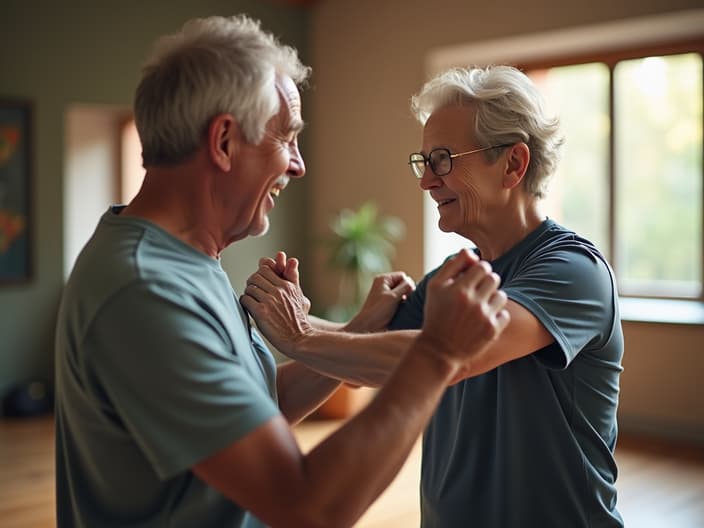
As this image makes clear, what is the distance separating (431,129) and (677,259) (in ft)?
15.1

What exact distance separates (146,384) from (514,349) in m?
0.72

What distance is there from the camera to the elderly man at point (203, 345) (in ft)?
3.63

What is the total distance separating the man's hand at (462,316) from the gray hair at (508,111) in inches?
29.9

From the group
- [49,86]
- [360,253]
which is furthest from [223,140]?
[49,86]

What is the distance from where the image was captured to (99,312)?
1.14 meters

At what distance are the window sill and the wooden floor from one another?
0.79 m

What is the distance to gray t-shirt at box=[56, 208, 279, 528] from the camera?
1.10 metres

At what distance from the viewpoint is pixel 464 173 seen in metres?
1.95

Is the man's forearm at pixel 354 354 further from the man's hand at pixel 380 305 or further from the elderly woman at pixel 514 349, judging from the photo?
the man's hand at pixel 380 305

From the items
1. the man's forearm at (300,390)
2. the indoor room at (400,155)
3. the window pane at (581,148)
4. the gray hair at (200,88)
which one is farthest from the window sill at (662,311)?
the gray hair at (200,88)

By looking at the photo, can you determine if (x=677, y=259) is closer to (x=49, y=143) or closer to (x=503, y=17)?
(x=503, y=17)

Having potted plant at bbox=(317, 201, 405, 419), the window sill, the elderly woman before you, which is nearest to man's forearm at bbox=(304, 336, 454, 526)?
A: the elderly woman

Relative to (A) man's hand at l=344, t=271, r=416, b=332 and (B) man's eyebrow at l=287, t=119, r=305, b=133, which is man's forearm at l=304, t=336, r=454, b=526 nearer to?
(B) man's eyebrow at l=287, t=119, r=305, b=133

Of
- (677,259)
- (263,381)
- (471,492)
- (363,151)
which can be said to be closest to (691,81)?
(677,259)
